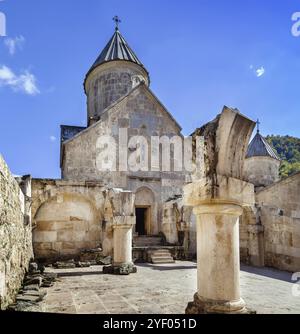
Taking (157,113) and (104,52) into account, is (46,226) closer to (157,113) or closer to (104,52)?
(157,113)

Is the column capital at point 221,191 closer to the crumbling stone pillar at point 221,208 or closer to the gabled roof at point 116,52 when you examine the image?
the crumbling stone pillar at point 221,208

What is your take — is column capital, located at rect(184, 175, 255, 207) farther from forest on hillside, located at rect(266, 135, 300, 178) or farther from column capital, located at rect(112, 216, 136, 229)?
forest on hillside, located at rect(266, 135, 300, 178)

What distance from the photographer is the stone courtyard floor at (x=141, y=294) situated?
13.4 ft

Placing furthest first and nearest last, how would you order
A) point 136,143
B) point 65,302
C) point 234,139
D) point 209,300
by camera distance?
1. point 136,143
2. point 65,302
3. point 234,139
4. point 209,300

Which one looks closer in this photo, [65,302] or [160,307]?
[160,307]

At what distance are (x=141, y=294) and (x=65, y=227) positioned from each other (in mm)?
5437

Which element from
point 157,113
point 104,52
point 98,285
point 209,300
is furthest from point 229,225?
point 104,52

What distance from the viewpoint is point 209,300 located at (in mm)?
2955

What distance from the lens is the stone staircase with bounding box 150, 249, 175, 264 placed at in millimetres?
10875

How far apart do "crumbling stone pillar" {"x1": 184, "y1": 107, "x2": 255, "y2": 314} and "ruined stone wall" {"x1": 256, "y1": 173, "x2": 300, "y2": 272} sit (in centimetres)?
626

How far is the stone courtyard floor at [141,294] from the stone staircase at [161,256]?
3.56m

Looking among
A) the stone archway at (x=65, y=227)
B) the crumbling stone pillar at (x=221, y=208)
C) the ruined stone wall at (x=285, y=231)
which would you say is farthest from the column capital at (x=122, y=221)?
the crumbling stone pillar at (x=221, y=208)

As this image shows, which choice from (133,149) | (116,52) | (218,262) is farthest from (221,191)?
(116,52)

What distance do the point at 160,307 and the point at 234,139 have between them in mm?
2495
